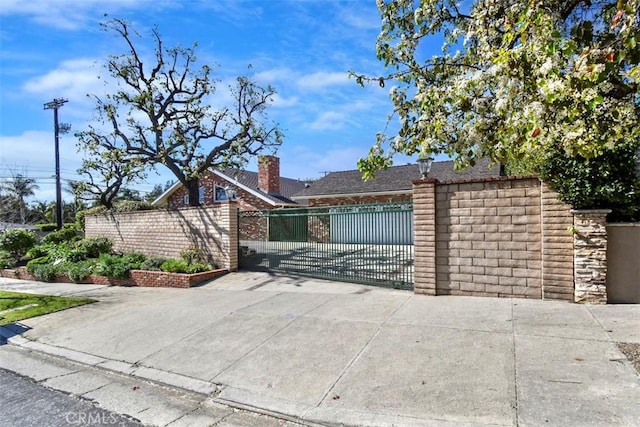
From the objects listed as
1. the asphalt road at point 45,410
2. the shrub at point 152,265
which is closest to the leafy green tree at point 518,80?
the asphalt road at point 45,410

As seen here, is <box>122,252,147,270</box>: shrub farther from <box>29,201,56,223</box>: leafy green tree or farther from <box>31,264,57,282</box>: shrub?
<box>29,201,56,223</box>: leafy green tree

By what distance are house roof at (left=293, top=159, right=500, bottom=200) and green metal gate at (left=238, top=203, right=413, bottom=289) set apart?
9.68 meters

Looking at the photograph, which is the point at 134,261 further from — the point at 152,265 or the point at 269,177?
the point at 269,177

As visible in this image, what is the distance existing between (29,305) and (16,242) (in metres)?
10.5

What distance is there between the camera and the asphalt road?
382 centimetres

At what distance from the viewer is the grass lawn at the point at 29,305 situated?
26.9 feet

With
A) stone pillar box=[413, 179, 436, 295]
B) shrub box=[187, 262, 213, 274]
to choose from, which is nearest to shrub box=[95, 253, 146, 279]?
shrub box=[187, 262, 213, 274]

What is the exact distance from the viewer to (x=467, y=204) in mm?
7195

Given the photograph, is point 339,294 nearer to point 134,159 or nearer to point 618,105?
point 618,105

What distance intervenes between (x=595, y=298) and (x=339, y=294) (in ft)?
14.5

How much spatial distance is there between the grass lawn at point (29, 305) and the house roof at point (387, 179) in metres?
13.7

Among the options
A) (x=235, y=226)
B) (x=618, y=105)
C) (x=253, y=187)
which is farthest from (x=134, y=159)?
(x=618, y=105)

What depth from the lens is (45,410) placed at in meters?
4.12

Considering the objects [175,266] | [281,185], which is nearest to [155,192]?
[281,185]
